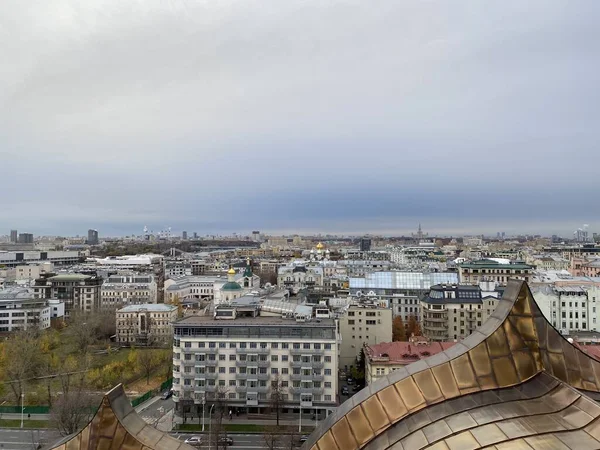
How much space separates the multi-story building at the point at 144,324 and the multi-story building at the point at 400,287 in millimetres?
24902

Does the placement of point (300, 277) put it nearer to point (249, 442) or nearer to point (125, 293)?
point (125, 293)

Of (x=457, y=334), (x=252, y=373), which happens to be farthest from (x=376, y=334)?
(x=252, y=373)

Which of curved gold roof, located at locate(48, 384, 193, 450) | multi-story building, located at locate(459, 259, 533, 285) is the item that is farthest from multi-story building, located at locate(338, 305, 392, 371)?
curved gold roof, located at locate(48, 384, 193, 450)

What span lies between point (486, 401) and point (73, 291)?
79376 millimetres

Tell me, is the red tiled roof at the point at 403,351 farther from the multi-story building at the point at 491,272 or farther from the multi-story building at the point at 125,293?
the multi-story building at the point at 125,293

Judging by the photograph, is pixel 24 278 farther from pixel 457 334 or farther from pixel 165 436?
pixel 165 436

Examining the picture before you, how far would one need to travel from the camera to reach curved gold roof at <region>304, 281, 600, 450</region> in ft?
21.4

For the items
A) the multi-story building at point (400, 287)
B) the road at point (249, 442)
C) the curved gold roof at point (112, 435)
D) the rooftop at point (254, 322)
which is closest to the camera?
the curved gold roof at point (112, 435)

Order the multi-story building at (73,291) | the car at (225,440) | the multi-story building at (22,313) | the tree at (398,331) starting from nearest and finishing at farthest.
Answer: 1. the car at (225,440)
2. the tree at (398,331)
3. the multi-story building at (22,313)
4. the multi-story building at (73,291)

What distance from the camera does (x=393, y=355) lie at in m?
36.4

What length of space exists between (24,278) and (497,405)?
111 m

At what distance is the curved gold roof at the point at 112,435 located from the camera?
762 centimetres

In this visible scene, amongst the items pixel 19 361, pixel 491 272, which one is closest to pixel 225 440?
pixel 19 361

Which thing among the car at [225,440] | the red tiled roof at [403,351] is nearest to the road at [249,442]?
the car at [225,440]
